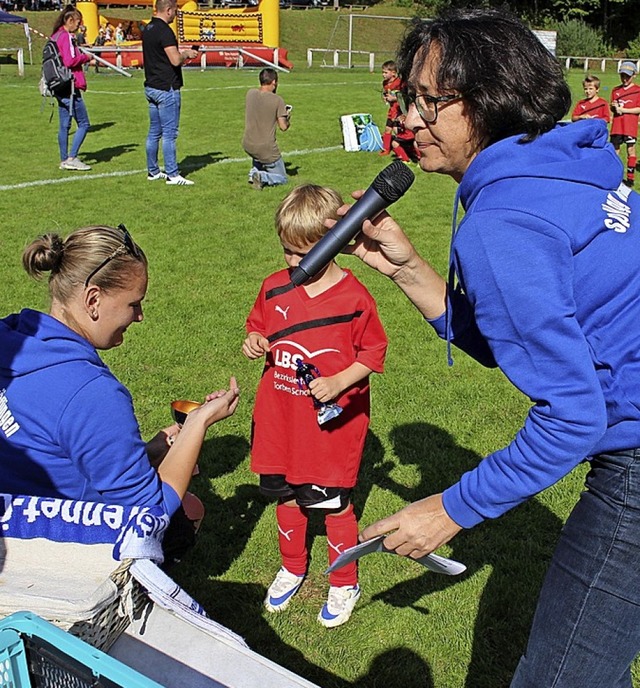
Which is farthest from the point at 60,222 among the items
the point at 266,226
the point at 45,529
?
the point at 45,529

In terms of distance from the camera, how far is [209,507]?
173 inches

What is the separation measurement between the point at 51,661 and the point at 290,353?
2.02 metres

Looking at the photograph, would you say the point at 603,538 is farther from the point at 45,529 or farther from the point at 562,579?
the point at 45,529

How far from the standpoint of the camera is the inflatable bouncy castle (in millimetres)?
34094

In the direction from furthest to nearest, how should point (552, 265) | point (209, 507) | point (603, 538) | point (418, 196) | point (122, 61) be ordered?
1. point (122, 61)
2. point (418, 196)
3. point (209, 507)
4. point (603, 538)
5. point (552, 265)

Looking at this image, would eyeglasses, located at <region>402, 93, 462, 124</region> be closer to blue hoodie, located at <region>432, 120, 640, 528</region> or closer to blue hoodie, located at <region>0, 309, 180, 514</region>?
blue hoodie, located at <region>432, 120, 640, 528</region>

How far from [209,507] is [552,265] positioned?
303 cm

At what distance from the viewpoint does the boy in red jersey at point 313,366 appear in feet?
11.3

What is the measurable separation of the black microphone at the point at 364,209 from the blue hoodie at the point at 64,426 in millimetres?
753

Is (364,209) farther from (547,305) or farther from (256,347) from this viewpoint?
(256,347)

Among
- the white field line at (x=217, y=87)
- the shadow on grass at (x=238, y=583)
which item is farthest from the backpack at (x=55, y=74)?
the white field line at (x=217, y=87)

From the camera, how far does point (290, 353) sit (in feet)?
11.4

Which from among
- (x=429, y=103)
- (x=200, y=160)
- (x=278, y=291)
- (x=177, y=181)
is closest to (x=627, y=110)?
(x=200, y=160)

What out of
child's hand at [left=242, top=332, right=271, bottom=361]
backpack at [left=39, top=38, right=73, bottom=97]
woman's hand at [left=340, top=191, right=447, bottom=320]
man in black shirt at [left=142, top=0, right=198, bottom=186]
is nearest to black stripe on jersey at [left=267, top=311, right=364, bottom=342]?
child's hand at [left=242, top=332, right=271, bottom=361]
